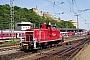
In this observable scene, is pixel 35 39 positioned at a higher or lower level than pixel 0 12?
lower

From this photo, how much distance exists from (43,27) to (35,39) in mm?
3659

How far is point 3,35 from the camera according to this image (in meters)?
49.2

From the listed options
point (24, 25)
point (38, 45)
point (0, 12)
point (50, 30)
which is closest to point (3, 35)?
point (24, 25)

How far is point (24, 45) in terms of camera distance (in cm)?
2106

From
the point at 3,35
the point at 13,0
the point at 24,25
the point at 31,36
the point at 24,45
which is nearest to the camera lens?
the point at 24,45

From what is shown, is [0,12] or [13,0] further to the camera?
[0,12]

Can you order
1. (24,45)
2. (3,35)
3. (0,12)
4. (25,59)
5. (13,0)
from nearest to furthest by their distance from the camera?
(25,59), (24,45), (13,0), (3,35), (0,12)

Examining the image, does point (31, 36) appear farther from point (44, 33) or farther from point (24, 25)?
point (24, 25)

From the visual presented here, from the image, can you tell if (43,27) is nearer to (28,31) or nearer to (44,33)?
(44,33)

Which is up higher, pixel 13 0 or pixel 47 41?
pixel 13 0

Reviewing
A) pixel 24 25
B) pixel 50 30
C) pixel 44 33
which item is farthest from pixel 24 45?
pixel 24 25

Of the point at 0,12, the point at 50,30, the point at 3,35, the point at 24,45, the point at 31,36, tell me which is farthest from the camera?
the point at 0,12

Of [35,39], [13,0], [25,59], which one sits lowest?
[25,59]

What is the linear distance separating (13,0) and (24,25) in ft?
97.4
